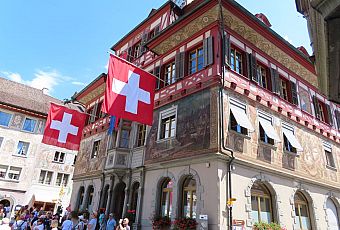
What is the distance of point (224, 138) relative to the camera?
10023 mm

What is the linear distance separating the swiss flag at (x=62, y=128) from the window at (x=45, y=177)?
16987 millimetres

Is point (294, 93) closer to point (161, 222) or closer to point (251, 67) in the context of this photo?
point (251, 67)

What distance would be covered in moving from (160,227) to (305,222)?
726 centimetres

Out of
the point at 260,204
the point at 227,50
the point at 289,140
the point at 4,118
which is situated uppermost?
the point at 4,118

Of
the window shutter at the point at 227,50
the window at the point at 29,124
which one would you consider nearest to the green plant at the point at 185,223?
the window shutter at the point at 227,50

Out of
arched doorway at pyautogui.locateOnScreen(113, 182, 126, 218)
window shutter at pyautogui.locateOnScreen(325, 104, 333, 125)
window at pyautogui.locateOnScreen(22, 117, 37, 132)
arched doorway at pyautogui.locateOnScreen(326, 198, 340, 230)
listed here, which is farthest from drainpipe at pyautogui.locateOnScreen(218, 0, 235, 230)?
window at pyautogui.locateOnScreen(22, 117, 37, 132)

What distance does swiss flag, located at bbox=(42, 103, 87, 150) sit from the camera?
1545cm

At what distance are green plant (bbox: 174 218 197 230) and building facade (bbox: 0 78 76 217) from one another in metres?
24.2

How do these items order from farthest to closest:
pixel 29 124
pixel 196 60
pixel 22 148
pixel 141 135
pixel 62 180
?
pixel 62 180 → pixel 29 124 → pixel 22 148 → pixel 141 135 → pixel 196 60

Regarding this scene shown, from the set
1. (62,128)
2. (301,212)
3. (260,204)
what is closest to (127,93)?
(260,204)

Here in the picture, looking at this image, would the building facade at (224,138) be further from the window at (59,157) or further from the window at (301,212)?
the window at (59,157)

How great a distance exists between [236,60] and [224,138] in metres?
4.52

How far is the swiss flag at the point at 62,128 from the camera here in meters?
15.4

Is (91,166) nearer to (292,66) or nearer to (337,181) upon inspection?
(292,66)
